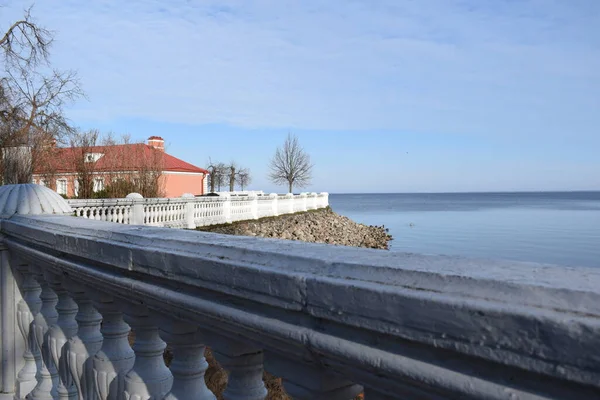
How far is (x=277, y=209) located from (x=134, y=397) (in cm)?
2752

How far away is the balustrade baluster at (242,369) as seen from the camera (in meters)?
1.42

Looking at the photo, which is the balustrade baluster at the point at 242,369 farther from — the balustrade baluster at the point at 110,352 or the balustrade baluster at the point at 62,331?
the balustrade baluster at the point at 62,331

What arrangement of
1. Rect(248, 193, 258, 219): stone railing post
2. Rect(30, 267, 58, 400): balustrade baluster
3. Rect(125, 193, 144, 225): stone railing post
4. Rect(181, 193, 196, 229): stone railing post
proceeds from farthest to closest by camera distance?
Rect(248, 193, 258, 219): stone railing post, Rect(181, 193, 196, 229): stone railing post, Rect(125, 193, 144, 225): stone railing post, Rect(30, 267, 58, 400): balustrade baluster

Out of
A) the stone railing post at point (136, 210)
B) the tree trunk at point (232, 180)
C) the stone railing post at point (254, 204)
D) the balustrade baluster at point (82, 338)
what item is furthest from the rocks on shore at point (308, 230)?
the tree trunk at point (232, 180)

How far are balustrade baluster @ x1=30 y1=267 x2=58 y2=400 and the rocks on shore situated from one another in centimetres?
1571

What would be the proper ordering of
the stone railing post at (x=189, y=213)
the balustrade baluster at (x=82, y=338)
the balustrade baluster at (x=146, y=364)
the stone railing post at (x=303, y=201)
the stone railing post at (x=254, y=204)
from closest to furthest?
the balustrade baluster at (x=146, y=364) < the balustrade baluster at (x=82, y=338) < the stone railing post at (x=189, y=213) < the stone railing post at (x=254, y=204) < the stone railing post at (x=303, y=201)

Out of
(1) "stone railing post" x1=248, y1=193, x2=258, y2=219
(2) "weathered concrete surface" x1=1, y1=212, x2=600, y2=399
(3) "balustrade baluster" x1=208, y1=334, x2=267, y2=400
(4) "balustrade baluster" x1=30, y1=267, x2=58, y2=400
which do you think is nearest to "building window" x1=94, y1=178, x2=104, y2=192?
(1) "stone railing post" x1=248, y1=193, x2=258, y2=219

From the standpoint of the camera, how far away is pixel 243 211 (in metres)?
23.2

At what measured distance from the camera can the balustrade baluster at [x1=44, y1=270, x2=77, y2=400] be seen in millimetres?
2422

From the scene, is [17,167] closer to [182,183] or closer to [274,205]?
[274,205]

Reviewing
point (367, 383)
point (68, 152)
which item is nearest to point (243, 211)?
point (68, 152)

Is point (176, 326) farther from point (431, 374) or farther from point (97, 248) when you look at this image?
point (431, 374)

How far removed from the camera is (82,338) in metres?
2.28

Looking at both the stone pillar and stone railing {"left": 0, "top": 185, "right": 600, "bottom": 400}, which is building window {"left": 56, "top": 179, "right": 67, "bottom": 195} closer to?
the stone pillar
